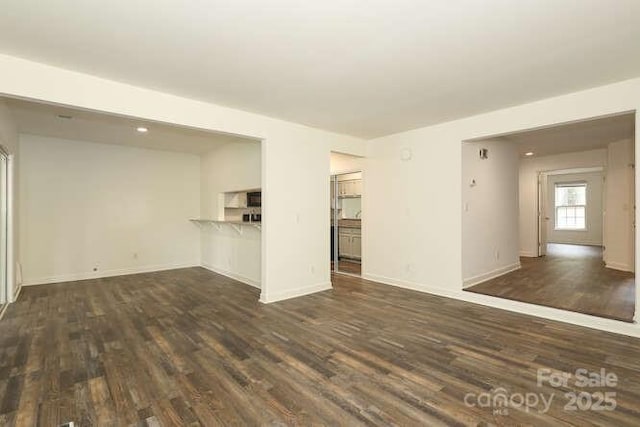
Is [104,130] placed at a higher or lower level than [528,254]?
higher

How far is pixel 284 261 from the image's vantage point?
182 inches

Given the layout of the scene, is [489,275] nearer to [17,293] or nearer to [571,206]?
[17,293]

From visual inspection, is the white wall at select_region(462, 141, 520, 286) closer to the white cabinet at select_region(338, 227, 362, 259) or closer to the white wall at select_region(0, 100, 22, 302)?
the white cabinet at select_region(338, 227, 362, 259)

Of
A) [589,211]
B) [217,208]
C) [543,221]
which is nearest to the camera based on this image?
[217,208]

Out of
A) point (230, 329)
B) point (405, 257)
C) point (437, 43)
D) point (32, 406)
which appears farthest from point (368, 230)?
point (32, 406)

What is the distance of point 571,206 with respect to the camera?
10.9 m

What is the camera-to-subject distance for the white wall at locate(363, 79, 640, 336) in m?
3.43

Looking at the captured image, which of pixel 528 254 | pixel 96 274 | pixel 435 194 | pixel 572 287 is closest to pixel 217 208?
pixel 96 274

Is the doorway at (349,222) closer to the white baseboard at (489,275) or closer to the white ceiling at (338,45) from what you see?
the white baseboard at (489,275)

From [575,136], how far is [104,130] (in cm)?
831

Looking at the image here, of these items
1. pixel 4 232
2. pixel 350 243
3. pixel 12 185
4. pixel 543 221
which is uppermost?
pixel 12 185

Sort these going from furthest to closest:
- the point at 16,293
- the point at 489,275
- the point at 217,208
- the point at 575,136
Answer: the point at 217,208
the point at 575,136
the point at 489,275
the point at 16,293

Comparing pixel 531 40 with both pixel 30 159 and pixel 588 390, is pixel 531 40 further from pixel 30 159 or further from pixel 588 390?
pixel 30 159

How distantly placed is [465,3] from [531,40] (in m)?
0.82
